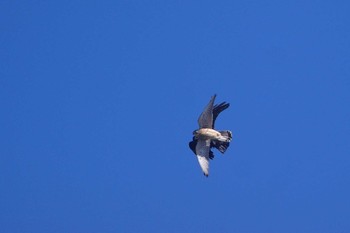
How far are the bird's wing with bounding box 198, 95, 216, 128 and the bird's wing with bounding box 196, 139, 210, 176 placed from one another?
60cm

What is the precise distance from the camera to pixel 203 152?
22.0 m

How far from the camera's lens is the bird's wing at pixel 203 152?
21.6 meters

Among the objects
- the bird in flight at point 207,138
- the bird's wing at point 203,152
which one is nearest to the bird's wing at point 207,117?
the bird in flight at point 207,138

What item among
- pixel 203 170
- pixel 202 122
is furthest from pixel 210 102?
pixel 203 170

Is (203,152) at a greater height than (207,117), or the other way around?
(207,117)

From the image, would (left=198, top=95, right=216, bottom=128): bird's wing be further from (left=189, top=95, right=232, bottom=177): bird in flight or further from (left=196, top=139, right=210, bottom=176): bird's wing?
(left=196, top=139, right=210, bottom=176): bird's wing

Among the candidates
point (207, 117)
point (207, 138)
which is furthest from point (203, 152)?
point (207, 117)

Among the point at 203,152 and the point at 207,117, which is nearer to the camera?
the point at 203,152

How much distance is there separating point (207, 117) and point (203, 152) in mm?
1282

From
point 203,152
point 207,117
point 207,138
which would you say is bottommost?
point 203,152

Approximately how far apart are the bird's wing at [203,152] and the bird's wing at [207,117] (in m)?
0.60

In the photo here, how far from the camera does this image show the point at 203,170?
21109 mm

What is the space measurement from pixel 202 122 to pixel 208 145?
0.87 m

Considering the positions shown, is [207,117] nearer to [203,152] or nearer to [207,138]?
[207,138]
